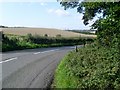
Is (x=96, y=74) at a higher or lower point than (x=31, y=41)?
higher

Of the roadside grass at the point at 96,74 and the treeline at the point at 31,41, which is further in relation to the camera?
the treeline at the point at 31,41

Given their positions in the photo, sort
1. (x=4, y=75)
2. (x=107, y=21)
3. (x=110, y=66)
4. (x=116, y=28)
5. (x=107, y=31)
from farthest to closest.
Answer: (x=107, y=31), (x=107, y=21), (x=116, y=28), (x=4, y=75), (x=110, y=66)

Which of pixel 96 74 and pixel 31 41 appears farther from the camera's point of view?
Result: pixel 31 41

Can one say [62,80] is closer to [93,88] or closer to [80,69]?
[80,69]

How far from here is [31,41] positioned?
156ft

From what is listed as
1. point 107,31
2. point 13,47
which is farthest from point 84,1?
point 13,47

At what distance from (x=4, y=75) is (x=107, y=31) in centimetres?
631

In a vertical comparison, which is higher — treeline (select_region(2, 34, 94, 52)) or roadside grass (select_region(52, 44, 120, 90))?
roadside grass (select_region(52, 44, 120, 90))

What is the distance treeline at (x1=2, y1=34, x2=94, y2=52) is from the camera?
119ft

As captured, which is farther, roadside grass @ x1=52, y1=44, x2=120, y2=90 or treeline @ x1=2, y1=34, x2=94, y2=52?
treeline @ x1=2, y1=34, x2=94, y2=52

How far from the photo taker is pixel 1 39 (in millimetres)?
36188

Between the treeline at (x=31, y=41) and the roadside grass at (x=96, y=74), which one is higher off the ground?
the roadside grass at (x=96, y=74)

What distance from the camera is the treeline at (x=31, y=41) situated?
36241mm

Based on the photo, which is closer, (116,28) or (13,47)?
(116,28)
